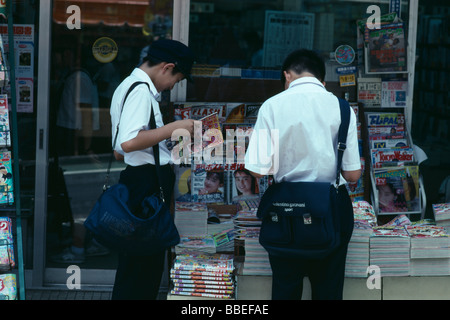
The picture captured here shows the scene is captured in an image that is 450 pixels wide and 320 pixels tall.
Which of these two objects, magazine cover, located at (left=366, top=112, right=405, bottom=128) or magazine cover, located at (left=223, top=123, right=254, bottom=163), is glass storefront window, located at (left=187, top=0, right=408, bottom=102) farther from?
magazine cover, located at (left=366, top=112, right=405, bottom=128)

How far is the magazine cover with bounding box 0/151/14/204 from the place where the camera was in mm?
3986

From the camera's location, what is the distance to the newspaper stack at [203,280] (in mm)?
4098

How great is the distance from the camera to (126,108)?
11.1 ft

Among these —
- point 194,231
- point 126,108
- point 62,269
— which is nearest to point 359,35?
point 194,231

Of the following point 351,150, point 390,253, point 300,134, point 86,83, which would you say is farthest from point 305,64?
point 86,83

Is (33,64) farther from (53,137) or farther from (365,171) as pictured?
(365,171)

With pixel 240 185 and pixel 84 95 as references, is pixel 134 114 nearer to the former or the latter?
pixel 240 185

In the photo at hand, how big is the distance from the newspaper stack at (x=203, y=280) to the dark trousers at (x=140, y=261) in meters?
0.52

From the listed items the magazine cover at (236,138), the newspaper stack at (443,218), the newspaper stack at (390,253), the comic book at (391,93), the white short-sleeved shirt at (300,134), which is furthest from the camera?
Answer: the comic book at (391,93)

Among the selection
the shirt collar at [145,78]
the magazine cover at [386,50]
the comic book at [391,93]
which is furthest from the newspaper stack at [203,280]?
the magazine cover at [386,50]

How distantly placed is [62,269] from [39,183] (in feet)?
2.28

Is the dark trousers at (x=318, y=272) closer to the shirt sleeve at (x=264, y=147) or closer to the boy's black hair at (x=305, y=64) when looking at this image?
the shirt sleeve at (x=264, y=147)

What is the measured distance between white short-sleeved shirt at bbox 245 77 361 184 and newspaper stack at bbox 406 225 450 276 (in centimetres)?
111

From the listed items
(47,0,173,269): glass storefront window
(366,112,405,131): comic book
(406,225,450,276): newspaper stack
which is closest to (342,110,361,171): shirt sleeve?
(406,225,450,276): newspaper stack
